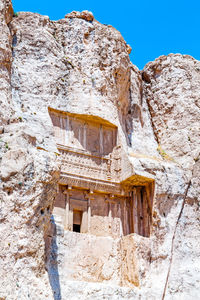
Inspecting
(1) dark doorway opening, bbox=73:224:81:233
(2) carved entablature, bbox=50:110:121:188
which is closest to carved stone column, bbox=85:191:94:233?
(2) carved entablature, bbox=50:110:121:188

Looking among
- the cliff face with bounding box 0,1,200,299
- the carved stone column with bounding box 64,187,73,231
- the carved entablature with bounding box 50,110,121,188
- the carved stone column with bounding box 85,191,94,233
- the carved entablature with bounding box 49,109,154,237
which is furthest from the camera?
the carved entablature with bounding box 50,110,121,188

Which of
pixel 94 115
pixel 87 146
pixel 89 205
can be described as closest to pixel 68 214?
pixel 89 205

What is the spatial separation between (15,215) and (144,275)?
19.2 ft

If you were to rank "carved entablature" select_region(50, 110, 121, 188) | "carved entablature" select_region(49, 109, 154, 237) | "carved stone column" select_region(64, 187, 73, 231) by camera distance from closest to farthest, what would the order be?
1. "carved stone column" select_region(64, 187, 73, 231)
2. "carved entablature" select_region(49, 109, 154, 237)
3. "carved entablature" select_region(50, 110, 121, 188)

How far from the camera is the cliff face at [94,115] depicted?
11555 mm

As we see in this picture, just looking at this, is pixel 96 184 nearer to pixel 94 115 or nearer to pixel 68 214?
→ pixel 68 214

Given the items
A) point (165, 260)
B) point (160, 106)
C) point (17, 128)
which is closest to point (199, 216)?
point (165, 260)

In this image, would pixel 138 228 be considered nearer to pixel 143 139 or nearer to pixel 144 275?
pixel 144 275

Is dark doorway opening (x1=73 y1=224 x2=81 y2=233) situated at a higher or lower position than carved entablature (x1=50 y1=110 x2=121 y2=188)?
lower

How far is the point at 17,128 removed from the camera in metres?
12.7

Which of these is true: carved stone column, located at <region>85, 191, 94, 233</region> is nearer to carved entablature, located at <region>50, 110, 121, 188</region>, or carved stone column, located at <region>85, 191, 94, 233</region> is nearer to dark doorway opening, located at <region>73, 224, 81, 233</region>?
carved entablature, located at <region>50, 110, 121, 188</region>

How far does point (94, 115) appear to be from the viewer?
17094mm

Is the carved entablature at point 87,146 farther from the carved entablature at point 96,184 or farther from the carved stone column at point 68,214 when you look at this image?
the carved stone column at point 68,214

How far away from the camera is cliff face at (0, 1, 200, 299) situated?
37.9ft
